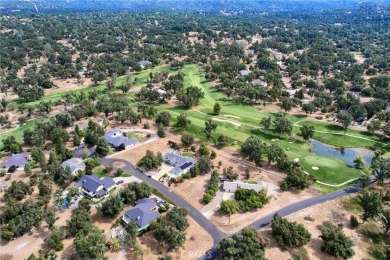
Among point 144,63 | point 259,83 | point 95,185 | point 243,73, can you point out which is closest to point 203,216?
point 95,185

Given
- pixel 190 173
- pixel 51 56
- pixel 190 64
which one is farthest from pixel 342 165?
pixel 51 56

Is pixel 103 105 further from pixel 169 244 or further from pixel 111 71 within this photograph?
pixel 169 244

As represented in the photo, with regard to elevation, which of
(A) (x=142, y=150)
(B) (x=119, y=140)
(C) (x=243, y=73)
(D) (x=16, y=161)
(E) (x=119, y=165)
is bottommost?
(D) (x=16, y=161)

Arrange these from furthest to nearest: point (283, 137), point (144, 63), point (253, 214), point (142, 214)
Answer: point (144, 63)
point (283, 137)
point (253, 214)
point (142, 214)

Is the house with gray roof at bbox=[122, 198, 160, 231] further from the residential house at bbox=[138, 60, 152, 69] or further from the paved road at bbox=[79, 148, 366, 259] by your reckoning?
the residential house at bbox=[138, 60, 152, 69]

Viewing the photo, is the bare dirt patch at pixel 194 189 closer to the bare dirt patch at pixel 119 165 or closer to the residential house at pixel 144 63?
the bare dirt patch at pixel 119 165

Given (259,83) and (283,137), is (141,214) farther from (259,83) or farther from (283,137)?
A: (259,83)
